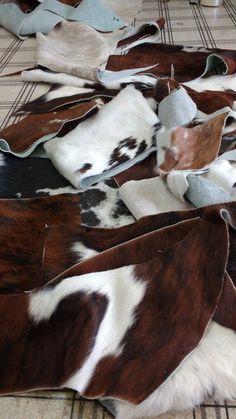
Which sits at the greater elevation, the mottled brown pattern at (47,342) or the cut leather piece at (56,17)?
Answer: the cut leather piece at (56,17)

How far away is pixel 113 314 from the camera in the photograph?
55cm

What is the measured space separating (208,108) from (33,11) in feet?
3.04

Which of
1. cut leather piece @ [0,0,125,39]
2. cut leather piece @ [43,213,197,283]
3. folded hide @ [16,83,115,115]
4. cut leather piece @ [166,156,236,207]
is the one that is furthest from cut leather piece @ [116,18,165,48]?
cut leather piece @ [43,213,197,283]

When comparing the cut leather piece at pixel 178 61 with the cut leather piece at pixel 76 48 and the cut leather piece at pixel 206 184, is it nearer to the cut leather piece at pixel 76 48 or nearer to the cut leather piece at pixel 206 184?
the cut leather piece at pixel 76 48

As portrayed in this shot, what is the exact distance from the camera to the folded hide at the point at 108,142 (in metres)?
0.81

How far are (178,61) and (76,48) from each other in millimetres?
356

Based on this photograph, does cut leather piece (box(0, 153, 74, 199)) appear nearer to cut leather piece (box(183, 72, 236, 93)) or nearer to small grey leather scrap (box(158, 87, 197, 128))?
Result: small grey leather scrap (box(158, 87, 197, 128))

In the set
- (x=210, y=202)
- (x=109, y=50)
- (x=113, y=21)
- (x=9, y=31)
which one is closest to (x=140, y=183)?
(x=210, y=202)

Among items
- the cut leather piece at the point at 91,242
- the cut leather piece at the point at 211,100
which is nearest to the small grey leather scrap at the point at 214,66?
the cut leather piece at the point at 211,100

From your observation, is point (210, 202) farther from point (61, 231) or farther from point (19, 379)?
point (19, 379)

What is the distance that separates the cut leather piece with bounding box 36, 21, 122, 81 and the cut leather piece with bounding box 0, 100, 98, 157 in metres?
0.22

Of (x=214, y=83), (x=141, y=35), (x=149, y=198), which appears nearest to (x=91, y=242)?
(x=149, y=198)

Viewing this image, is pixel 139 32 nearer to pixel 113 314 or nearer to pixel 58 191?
pixel 58 191

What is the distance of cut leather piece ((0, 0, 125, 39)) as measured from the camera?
151 cm
